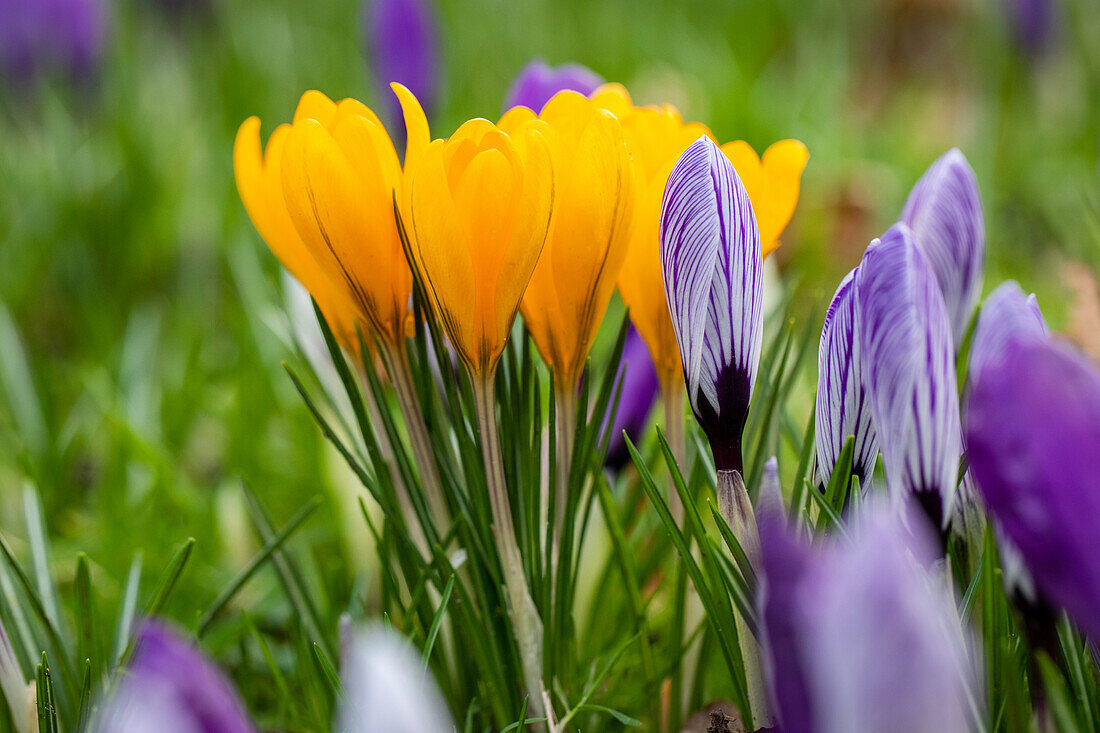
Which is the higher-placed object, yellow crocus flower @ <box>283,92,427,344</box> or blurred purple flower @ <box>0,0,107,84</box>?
blurred purple flower @ <box>0,0,107,84</box>

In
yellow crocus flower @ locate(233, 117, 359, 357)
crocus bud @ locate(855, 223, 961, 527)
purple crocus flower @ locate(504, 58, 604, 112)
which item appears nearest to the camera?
crocus bud @ locate(855, 223, 961, 527)

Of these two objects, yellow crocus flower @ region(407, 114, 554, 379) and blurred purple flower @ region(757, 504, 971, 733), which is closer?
blurred purple flower @ region(757, 504, 971, 733)

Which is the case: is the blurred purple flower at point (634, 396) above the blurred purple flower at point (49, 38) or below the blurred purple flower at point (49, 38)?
below

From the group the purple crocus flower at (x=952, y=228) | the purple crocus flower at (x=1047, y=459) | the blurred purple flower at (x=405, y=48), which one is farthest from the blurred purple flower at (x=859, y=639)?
the blurred purple flower at (x=405, y=48)

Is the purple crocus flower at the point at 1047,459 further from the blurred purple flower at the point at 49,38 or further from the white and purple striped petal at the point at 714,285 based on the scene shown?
the blurred purple flower at the point at 49,38

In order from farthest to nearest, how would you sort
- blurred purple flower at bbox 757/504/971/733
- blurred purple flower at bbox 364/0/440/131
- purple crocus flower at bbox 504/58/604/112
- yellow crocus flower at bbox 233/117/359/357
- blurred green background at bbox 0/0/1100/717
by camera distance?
blurred purple flower at bbox 364/0/440/131 → blurred green background at bbox 0/0/1100/717 → purple crocus flower at bbox 504/58/604/112 → yellow crocus flower at bbox 233/117/359/357 → blurred purple flower at bbox 757/504/971/733

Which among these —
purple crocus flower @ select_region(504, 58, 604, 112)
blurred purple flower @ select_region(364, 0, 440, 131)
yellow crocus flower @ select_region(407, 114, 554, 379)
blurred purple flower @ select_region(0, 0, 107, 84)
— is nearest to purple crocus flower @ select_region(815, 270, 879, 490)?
yellow crocus flower @ select_region(407, 114, 554, 379)

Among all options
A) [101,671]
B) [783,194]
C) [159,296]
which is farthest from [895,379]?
Answer: [159,296]

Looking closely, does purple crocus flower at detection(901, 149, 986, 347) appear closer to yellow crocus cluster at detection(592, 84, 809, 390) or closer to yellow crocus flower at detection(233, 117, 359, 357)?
yellow crocus cluster at detection(592, 84, 809, 390)
